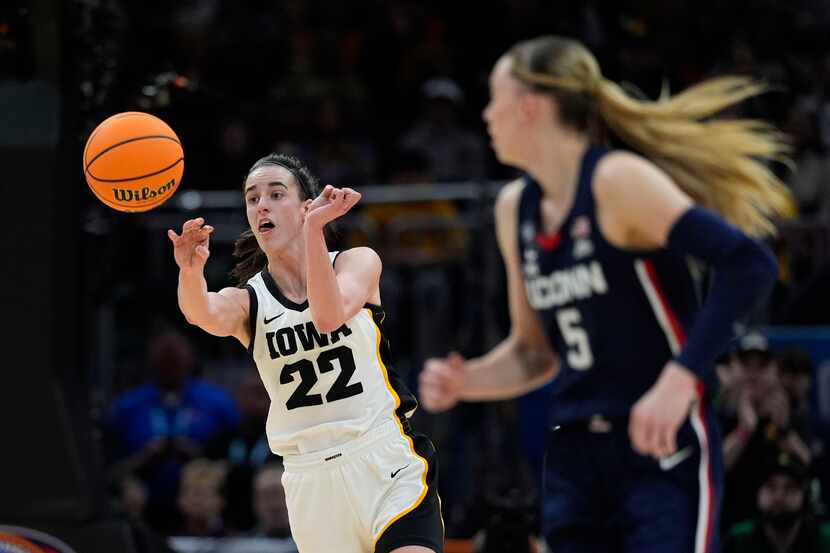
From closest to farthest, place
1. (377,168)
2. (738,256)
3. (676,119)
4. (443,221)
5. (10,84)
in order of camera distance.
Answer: (738,256) → (676,119) → (10,84) → (443,221) → (377,168)

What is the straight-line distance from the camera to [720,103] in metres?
4.79

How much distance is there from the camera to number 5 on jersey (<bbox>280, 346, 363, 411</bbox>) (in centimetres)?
450

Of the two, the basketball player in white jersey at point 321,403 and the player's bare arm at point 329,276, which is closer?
the player's bare arm at point 329,276

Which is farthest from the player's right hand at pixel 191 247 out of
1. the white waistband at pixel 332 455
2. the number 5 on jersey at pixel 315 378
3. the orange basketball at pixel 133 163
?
the white waistband at pixel 332 455

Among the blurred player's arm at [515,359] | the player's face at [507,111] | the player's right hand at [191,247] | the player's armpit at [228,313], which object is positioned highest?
the player's face at [507,111]

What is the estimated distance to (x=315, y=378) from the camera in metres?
4.51

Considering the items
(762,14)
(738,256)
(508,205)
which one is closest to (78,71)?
(508,205)

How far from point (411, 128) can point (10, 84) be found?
20.8 feet

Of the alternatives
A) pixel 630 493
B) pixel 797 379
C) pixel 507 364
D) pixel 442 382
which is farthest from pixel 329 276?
pixel 797 379

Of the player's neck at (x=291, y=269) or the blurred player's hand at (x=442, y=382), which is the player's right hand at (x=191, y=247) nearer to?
the player's neck at (x=291, y=269)

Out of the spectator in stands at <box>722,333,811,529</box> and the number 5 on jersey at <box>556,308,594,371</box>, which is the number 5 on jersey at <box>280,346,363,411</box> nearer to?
the number 5 on jersey at <box>556,308,594,371</box>

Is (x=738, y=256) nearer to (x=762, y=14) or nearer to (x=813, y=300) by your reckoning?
(x=813, y=300)

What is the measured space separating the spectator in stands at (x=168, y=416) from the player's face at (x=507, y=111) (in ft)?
16.7

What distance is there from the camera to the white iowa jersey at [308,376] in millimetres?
4504
